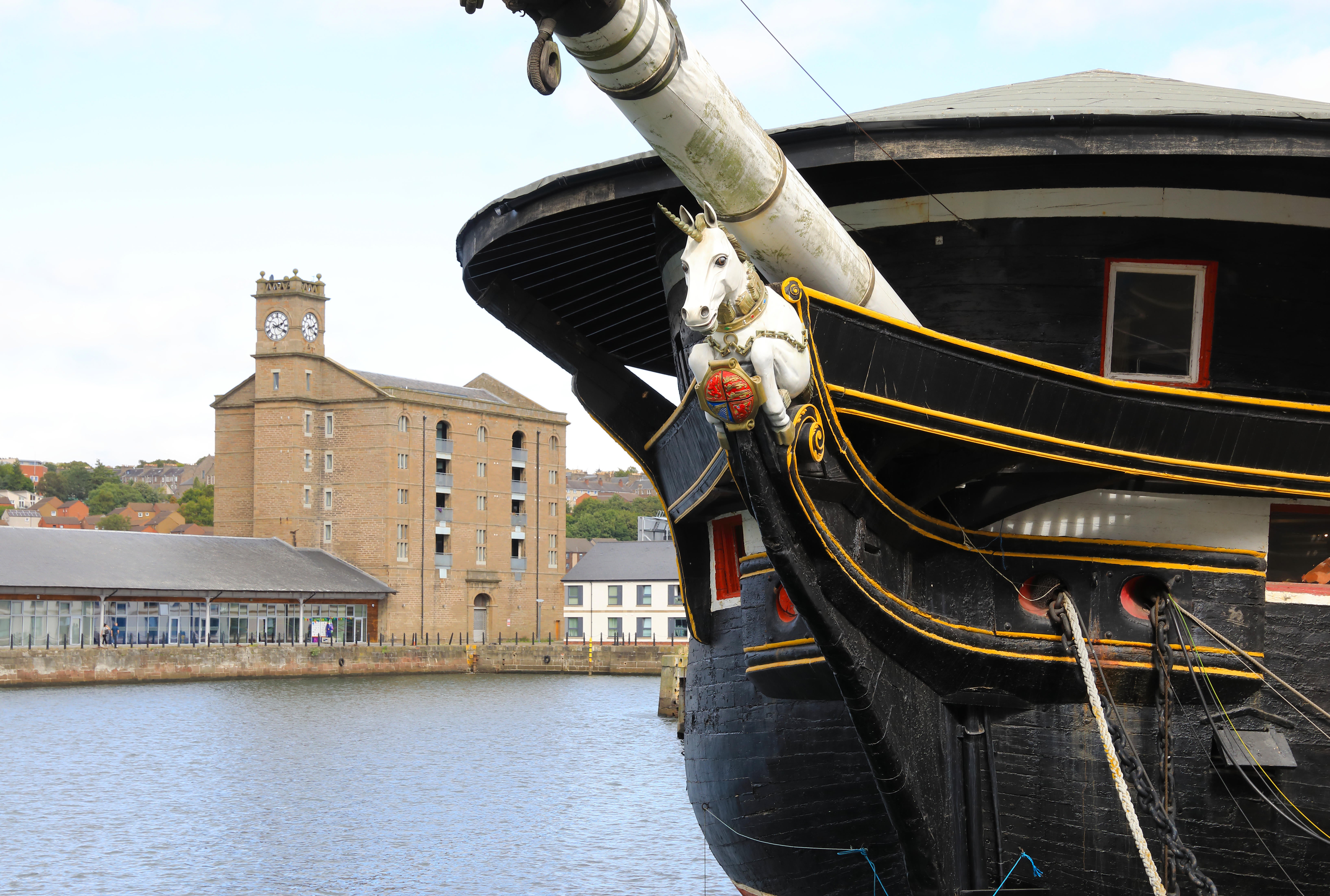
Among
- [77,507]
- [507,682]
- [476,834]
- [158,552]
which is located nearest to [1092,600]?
[476,834]

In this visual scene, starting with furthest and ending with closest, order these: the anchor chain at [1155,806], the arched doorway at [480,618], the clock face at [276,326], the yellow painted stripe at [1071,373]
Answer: the arched doorway at [480,618] → the clock face at [276,326] → the anchor chain at [1155,806] → the yellow painted stripe at [1071,373]

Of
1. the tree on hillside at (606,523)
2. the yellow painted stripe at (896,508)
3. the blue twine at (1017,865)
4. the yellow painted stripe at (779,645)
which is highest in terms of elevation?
the tree on hillside at (606,523)

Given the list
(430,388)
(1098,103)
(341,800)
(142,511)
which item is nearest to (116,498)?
(142,511)

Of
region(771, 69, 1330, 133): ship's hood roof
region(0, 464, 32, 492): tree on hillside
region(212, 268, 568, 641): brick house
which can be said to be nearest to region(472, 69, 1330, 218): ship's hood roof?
region(771, 69, 1330, 133): ship's hood roof

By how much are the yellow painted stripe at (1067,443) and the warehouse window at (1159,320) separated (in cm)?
71

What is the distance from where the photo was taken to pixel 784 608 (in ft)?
23.6

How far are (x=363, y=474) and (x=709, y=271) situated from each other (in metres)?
71.1

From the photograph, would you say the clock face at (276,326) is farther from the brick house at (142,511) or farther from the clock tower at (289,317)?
the brick house at (142,511)

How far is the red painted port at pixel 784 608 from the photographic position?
715 cm

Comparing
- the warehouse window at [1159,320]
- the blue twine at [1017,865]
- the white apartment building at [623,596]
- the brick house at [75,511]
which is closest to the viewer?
the blue twine at [1017,865]

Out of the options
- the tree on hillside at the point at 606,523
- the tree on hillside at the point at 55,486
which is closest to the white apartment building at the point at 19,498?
the tree on hillside at the point at 55,486

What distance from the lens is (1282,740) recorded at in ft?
21.3

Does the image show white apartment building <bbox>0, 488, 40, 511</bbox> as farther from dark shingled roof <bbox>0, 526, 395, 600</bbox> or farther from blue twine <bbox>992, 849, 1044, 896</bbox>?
blue twine <bbox>992, 849, 1044, 896</bbox>

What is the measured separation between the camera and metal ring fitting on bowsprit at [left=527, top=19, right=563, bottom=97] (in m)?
4.69
